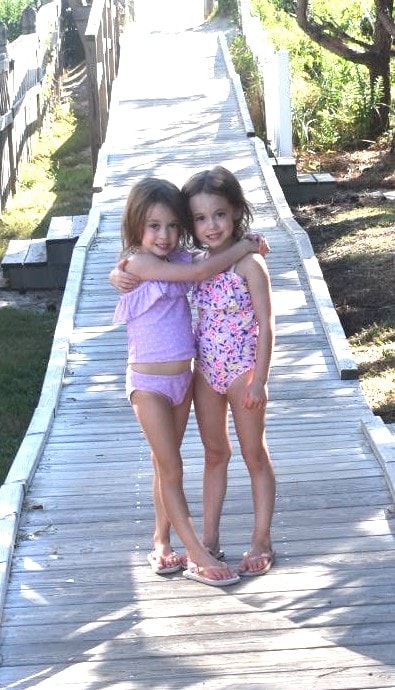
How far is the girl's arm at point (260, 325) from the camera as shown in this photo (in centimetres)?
461

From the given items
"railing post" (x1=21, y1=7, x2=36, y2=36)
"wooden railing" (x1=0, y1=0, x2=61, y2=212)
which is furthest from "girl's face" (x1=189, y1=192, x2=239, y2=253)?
"railing post" (x1=21, y1=7, x2=36, y2=36)

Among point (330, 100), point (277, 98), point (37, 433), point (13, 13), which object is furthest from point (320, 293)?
point (13, 13)

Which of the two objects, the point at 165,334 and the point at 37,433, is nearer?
the point at 165,334

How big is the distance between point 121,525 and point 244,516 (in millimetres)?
497

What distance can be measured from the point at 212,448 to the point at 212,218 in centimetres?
84

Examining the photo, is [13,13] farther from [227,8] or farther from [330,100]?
[330,100]

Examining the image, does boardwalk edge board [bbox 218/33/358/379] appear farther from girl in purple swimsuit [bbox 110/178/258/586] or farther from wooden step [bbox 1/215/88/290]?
girl in purple swimsuit [bbox 110/178/258/586]

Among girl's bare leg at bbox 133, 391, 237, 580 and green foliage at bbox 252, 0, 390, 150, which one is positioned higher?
girl's bare leg at bbox 133, 391, 237, 580

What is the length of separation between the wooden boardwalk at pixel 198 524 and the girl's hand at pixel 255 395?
2.06 ft

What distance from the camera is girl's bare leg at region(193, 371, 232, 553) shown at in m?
4.77

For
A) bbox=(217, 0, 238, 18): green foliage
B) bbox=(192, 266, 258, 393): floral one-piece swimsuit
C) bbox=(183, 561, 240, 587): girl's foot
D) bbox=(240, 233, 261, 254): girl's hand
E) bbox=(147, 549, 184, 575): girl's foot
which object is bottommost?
bbox=(217, 0, 238, 18): green foliage

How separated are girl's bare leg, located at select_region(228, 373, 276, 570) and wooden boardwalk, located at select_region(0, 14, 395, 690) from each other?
133mm

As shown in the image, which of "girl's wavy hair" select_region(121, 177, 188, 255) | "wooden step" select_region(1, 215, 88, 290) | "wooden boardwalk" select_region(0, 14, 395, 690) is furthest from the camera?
"wooden step" select_region(1, 215, 88, 290)

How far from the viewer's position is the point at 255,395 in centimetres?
461
